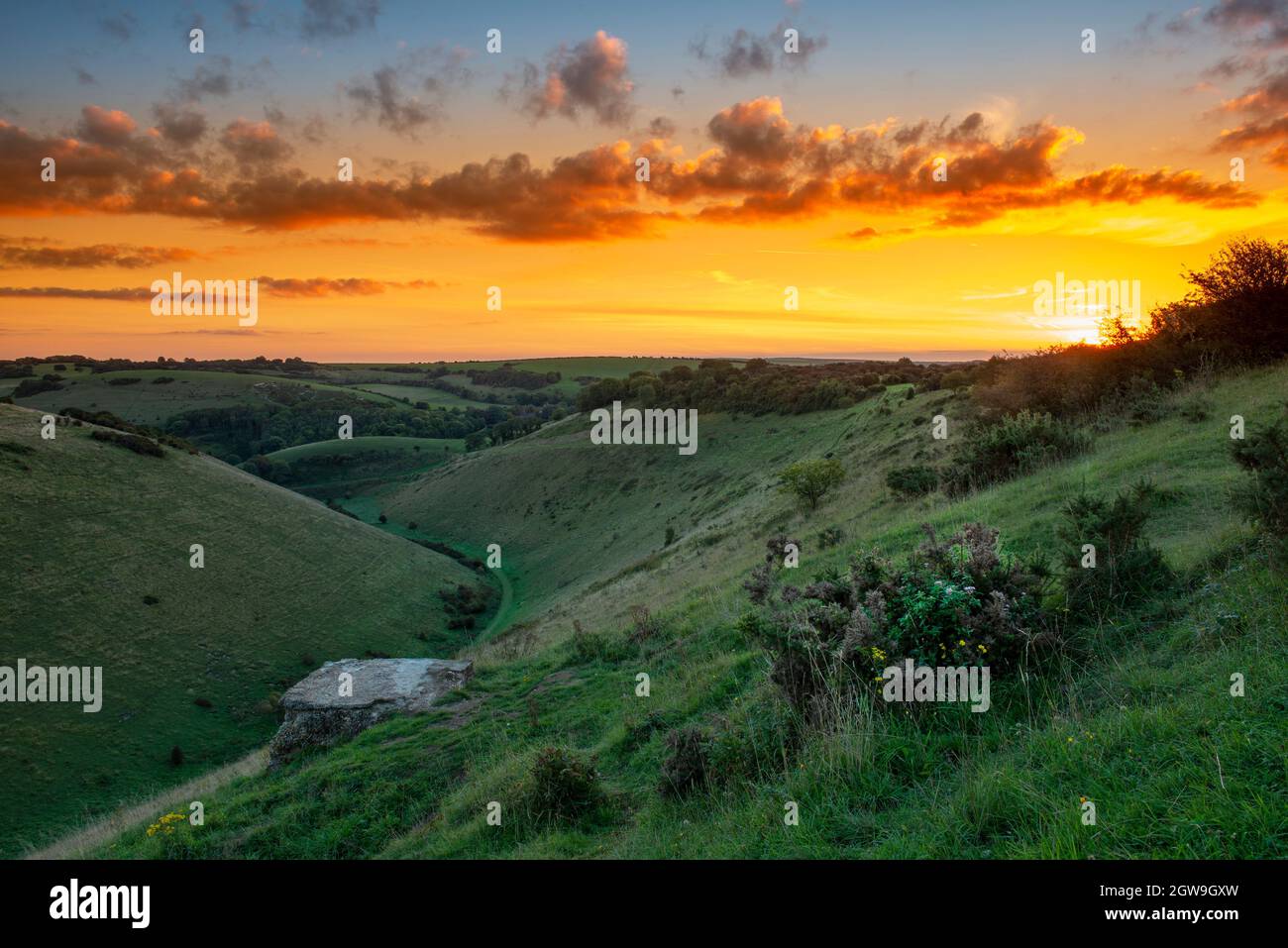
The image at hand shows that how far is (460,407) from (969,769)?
19039 cm

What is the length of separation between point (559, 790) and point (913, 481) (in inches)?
623

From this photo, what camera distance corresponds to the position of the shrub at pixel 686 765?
6535mm

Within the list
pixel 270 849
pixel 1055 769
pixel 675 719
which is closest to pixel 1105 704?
pixel 1055 769

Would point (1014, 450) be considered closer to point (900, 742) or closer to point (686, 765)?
point (900, 742)

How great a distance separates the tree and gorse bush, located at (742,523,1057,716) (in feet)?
66.3

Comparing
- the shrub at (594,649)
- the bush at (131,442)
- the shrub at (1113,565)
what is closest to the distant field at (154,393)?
the bush at (131,442)

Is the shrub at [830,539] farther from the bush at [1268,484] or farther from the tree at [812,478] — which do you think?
the tree at [812,478]

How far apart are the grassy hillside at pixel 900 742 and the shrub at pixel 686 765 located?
15cm

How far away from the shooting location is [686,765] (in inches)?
259

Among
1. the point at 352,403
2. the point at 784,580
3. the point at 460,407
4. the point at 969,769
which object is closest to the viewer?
the point at 969,769

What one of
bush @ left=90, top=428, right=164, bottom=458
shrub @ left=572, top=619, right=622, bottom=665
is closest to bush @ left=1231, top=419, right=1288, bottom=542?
shrub @ left=572, top=619, right=622, bottom=665
